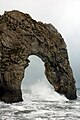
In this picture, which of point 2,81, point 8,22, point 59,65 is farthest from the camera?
point 59,65

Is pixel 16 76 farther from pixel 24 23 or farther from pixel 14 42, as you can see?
pixel 24 23

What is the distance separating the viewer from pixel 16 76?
6419 cm

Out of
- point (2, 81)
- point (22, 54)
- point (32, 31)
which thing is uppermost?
point (32, 31)

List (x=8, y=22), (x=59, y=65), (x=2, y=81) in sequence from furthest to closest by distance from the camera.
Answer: (x=59, y=65), (x=8, y=22), (x=2, y=81)

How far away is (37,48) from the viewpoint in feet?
231

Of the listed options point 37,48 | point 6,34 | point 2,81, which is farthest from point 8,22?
point 2,81

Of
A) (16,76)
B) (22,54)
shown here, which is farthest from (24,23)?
(16,76)

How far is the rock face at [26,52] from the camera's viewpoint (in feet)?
207

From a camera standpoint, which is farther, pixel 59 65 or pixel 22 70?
pixel 59 65

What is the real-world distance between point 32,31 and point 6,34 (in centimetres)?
649

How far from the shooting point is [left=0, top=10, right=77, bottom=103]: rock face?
6303cm

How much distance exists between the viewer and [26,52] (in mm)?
67562

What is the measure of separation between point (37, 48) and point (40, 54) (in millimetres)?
2184

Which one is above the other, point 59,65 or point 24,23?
point 24,23
